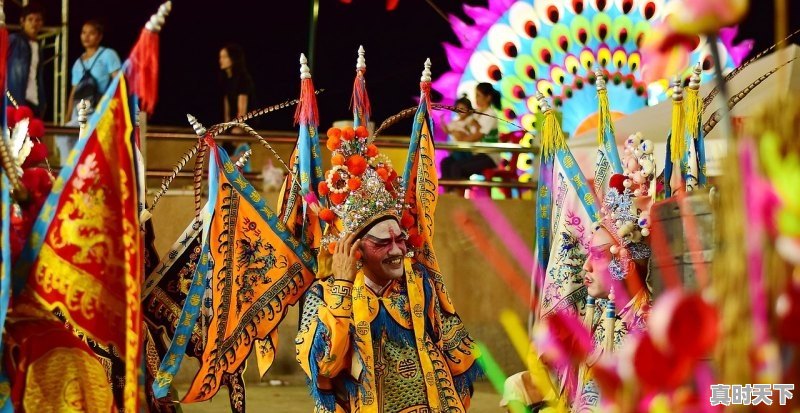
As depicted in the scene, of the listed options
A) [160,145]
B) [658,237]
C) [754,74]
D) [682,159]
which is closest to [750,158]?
[658,237]

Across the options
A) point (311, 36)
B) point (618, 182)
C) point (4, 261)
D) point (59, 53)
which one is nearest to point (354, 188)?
point (618, 182)

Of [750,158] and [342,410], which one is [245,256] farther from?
[750,158]

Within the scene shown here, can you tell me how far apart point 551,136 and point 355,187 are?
1.49 metres

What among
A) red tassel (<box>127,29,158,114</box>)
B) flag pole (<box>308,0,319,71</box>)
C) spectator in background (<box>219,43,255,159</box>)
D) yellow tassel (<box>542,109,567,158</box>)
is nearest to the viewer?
red tassel (<box>127,29,158,114</box>)

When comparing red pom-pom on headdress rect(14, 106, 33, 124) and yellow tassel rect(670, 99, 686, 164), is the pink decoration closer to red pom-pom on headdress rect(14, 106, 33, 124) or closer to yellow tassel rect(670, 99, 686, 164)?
red pom-pom on headdress rect(14, 106, 33, 124)

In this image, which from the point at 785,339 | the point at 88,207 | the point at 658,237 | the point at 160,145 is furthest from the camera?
the point at 160,145

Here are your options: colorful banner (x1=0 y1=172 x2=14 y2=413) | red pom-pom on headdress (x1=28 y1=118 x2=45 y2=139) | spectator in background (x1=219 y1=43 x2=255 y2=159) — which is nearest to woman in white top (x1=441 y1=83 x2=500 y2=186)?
spectator in background (x1=219 y1=43 x2=255 y2=159)

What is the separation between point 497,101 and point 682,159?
3.27 meters

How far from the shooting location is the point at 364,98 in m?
5.06

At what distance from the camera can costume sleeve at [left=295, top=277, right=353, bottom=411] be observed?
172 inches

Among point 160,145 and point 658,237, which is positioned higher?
point 160,145

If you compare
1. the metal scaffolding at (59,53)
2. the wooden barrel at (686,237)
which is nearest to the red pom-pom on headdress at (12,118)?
the wooden barrel at (686,237)

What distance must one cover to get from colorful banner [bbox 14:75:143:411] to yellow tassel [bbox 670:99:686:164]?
8.78 ft

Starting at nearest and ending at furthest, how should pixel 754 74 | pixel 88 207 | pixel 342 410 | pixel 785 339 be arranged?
pixel 785 339
pixel 88 207
pixel 342 410
pixel 754 74
